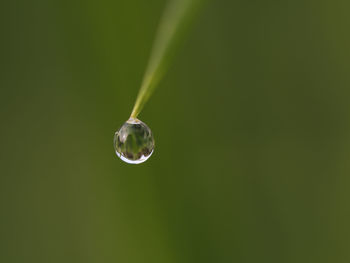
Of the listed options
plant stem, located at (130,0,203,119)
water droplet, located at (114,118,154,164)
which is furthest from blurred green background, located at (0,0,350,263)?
plant stem, located at (130,0,203,119)

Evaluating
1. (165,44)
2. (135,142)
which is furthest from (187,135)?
(165,44)

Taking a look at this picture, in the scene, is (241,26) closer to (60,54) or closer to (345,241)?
(60,54)

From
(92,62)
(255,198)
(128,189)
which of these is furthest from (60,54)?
(255,198)

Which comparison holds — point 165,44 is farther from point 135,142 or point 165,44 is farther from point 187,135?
point 187,135

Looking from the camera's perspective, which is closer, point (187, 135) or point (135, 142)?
point (135, 142)

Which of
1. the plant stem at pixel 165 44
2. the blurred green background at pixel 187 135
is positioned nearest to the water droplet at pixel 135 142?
the blurred green background at pixel 187 135

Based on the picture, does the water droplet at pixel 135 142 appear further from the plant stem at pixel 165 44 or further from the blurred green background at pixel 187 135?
the plant stem at pixel 165 44

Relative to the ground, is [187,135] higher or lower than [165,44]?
higher

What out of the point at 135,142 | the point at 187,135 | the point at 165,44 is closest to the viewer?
the point at 165,44
